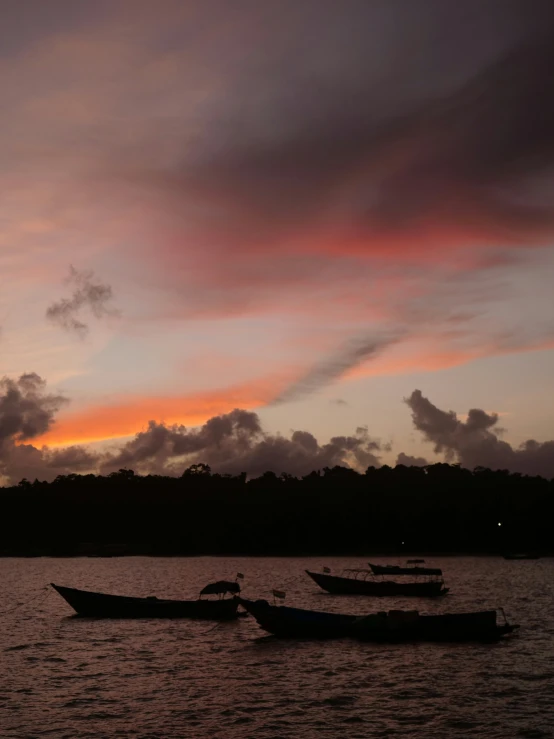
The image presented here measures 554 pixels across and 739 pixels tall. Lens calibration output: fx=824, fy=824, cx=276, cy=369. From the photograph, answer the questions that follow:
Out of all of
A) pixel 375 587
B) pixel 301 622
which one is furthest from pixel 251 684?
pixel 375 587

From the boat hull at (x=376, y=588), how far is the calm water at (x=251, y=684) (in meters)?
15.1

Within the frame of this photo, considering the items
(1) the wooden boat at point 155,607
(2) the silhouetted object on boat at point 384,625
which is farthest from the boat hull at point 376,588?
(2) the silhouetted object on boat at point 384,625

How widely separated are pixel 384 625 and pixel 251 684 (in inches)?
481

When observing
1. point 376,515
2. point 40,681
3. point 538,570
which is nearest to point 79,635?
point 40,681

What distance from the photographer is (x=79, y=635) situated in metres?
57.0

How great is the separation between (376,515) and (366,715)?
16025cm

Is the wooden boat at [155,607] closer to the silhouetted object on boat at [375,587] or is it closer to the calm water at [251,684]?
the calm water at [251,684]

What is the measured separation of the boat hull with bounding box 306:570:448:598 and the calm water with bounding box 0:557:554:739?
15.1 m

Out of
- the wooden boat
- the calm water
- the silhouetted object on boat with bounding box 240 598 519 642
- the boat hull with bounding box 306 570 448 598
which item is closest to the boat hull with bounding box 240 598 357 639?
the silhouetted object on boat with bounding box 240 598 519 642

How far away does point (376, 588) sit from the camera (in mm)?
82625

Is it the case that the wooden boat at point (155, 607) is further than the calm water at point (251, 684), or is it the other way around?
the wooden boat at point (155, 607)

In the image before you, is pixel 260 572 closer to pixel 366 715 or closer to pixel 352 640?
pixel 352 640

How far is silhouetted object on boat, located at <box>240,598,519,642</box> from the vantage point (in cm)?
4825

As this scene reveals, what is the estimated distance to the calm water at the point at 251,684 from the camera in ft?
103
